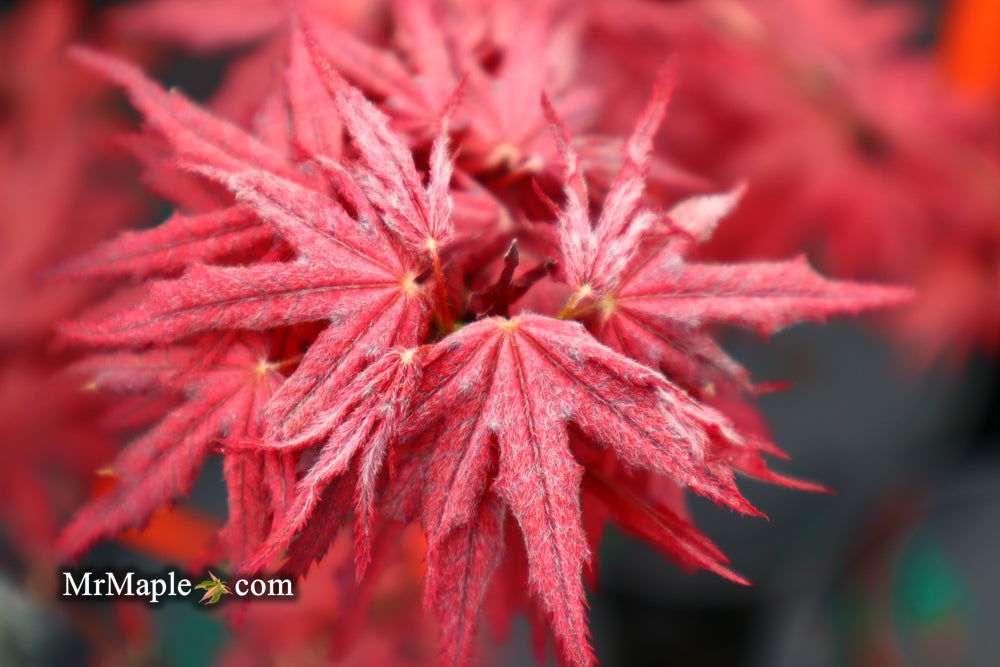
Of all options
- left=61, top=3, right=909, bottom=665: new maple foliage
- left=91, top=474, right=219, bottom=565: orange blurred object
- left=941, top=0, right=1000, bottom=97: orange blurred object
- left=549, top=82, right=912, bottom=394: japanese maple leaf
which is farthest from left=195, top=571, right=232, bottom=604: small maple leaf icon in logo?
left=941, top=0, right=1000, bottom=97: orange blurred object

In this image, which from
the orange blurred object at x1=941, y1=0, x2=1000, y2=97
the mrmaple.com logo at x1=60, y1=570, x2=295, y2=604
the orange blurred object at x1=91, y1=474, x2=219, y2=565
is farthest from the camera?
the orange blurred object at x1=941, y1=0, x2=1000, y2=97

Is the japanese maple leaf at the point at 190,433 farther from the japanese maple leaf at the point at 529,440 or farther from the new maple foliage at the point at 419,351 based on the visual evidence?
the japanese maple leaf at the point at 529,440

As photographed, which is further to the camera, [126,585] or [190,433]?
[126,585]

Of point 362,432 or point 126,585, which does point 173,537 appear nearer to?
point 126,585

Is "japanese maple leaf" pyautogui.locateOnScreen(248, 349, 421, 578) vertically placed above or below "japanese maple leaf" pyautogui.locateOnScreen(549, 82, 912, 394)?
below

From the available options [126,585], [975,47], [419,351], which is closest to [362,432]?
[419,351]

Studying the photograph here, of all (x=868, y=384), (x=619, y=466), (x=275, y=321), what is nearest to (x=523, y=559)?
(x=619, y=466)

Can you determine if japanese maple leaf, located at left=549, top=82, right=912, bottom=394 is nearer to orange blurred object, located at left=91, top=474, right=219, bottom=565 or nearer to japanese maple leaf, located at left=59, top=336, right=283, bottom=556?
japanese maple leaf, located at left=59, top=336, right=283, bottom=556

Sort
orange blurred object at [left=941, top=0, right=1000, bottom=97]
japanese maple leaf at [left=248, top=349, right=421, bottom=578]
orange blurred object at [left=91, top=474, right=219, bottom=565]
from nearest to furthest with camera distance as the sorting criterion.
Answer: japanese maple leaf at [left=248, top=349, right=421, bottom=578] < orange blurred object at [left=91, top=474, right=219, bottom=565] < orange blurred object at [left=941, top=0, right=1000, bottom=97]
